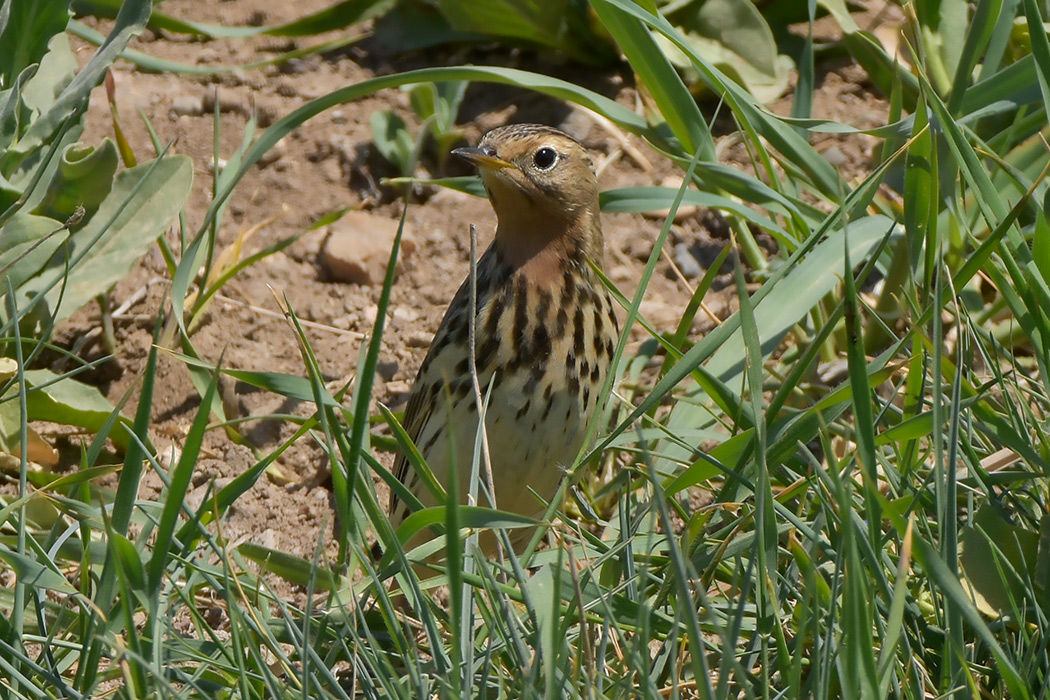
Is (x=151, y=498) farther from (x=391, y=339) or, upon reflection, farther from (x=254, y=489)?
(x=391, y=339)

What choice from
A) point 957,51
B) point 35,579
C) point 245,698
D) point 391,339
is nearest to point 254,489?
point 391,339

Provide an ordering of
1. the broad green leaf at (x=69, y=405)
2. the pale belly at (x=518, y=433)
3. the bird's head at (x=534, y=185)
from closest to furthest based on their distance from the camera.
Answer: the pale belly at (x=518, y=433) → the bird's head at (x=534, y=185) → the broad green leaf at (x=69, y=405)

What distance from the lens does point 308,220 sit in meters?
5.07

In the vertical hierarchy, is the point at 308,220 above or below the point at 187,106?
below

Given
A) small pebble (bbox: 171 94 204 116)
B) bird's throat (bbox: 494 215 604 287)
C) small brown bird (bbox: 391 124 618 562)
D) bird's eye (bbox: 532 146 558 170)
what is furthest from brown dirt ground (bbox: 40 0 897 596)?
bird's eye (bbox: 532 146 558 170)

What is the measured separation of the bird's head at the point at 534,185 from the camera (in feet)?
11.8

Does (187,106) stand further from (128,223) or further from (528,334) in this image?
(528,334)

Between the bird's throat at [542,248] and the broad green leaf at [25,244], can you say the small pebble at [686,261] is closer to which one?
the bird's throat at [542,248]

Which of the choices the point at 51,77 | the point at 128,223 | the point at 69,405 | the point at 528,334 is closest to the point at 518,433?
Answer: the point at 528,334

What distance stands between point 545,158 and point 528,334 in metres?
0.52

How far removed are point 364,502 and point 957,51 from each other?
265 cm

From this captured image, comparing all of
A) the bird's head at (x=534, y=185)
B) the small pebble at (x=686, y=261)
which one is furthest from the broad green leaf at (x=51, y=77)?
the small pebble at (x=686, y=261)

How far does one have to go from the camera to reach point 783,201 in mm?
3650

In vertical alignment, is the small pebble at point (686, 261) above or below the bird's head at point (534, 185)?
below
